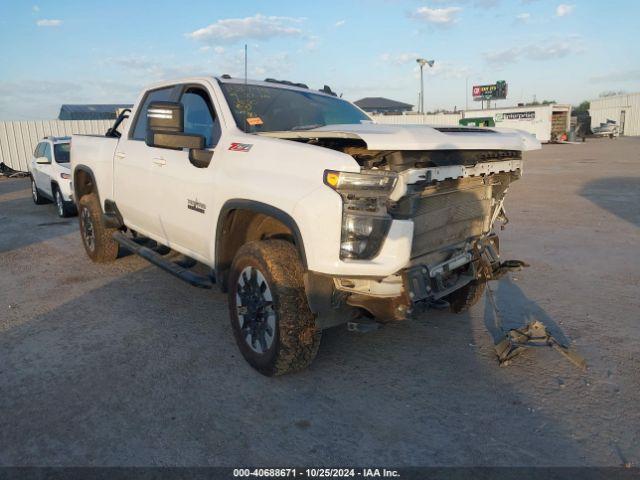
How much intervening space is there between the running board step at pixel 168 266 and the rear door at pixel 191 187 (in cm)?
16

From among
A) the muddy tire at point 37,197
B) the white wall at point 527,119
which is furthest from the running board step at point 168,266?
the white wall at point 527,119

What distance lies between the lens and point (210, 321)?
4.51 meters

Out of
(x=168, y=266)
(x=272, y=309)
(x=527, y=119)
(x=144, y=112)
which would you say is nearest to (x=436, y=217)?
(x=272, y=309)

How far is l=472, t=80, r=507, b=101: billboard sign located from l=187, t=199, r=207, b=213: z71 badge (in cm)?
5703

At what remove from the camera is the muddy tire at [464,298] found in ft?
14.4

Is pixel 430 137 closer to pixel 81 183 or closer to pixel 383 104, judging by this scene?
pixel 81 183

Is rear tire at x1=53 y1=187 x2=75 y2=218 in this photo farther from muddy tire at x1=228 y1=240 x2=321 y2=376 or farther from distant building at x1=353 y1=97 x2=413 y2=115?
distant building at x1=353 y1=97 x2=413 y2=115

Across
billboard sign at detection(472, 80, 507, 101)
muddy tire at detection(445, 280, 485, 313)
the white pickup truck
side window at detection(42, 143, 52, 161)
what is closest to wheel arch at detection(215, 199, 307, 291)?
the white pickup truck

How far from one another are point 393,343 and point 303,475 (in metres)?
1.69

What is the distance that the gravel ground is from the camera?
107 inches

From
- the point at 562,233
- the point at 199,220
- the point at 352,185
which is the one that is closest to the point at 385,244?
the point at 352,185

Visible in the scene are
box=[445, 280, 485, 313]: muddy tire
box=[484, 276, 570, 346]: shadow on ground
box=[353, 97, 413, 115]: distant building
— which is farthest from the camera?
box=[353, 97, 413, 115]: distant building

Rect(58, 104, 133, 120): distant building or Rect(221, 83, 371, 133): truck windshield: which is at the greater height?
Rect(58, 104, 133, 120): distant building

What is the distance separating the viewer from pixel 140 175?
4941 millimetres
